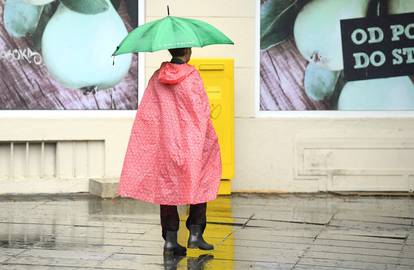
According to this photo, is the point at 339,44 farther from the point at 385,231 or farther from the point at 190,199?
the point at 190,199

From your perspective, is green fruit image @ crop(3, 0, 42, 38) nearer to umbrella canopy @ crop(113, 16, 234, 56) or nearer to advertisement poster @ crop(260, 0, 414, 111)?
advertisement poster @ crop(260, 0, 414, 111)

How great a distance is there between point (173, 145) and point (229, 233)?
1.65 metres

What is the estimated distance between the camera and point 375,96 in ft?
38.1

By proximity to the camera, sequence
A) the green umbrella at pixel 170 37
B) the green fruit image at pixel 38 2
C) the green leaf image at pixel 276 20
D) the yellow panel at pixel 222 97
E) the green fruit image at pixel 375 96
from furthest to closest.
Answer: the green fruit image at pixel 375 96, the green leaf image at pixel 276 20, the green fruit image at pixel 38 2, the yellow panel at pixel 222 97, the green umbrella at pixel 170 37

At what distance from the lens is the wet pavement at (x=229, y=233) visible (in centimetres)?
752

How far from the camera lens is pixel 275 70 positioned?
11516 millimetres

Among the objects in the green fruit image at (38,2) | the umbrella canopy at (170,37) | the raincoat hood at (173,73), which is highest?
the green fruit image at (38,2)

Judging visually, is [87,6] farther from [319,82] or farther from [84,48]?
[319,82]

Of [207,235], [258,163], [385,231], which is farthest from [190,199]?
[258,163]

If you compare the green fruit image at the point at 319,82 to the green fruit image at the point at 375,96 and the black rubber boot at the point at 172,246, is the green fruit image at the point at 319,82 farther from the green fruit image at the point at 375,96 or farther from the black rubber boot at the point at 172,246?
the black rubber boot at the point at 172,246

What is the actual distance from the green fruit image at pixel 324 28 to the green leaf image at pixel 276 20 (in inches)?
3.8

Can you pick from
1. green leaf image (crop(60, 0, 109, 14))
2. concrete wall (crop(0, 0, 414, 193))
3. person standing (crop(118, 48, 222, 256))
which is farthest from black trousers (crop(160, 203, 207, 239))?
green leaf image (crop(60, 0, 109, 14))

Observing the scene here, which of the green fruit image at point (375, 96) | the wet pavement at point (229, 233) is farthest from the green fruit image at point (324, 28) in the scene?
the wet pavement at point (229, 233)

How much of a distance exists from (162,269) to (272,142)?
444 cm
